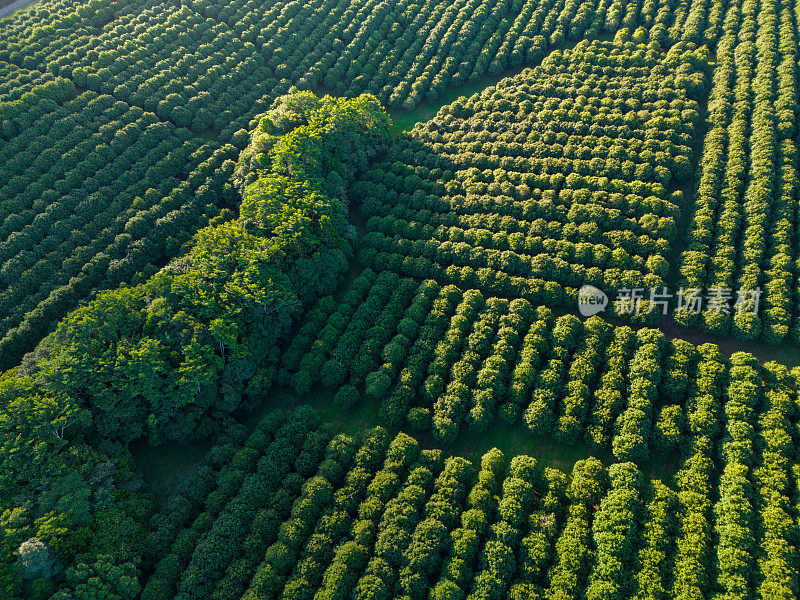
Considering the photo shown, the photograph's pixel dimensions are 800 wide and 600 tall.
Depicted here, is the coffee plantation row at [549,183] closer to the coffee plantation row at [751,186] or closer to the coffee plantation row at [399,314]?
the coffee plantation row at [399,314]

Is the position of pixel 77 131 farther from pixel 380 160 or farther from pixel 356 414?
pixel 356 414

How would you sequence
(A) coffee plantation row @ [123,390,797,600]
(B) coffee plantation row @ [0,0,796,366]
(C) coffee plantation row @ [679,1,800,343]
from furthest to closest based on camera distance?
(B) coffee plantation row @ [0,0,796,366], (C) coffee plantation row @ [679,1,800,343], (A) coffee plantation row @ [123,390,797,600]

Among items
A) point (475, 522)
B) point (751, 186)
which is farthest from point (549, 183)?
point (475, 522)

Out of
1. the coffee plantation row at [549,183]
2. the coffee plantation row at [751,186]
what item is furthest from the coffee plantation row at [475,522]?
the coffee plantation row at [549,183]

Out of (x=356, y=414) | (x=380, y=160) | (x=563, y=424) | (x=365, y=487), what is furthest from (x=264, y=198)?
(x=563, y=424)

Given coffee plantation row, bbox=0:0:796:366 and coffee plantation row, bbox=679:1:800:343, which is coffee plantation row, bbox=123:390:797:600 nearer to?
coffee plantation row, bbox=679:1:800:343

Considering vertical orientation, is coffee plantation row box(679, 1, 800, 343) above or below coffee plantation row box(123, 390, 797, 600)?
above

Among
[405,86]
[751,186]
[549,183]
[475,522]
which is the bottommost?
[475,522]

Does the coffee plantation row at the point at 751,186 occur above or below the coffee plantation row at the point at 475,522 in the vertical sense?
above

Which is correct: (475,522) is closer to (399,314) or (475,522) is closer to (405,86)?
(399,314)

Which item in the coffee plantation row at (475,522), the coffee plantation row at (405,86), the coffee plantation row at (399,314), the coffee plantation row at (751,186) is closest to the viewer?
the coffee plantation row at (475,522)

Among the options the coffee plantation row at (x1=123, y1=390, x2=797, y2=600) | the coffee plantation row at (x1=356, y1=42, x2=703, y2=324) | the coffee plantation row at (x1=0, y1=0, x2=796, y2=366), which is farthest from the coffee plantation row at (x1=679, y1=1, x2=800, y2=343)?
the coffee plantation row at (x1=123, y1=390, x2=797, y2=600)
